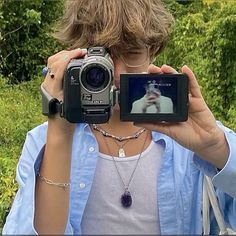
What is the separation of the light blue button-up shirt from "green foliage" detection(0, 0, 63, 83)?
570 cm

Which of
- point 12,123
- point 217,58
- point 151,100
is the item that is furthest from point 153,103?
point 217,58

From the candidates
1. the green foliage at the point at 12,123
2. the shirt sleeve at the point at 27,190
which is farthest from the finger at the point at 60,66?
the green foliage at the point at 12,123

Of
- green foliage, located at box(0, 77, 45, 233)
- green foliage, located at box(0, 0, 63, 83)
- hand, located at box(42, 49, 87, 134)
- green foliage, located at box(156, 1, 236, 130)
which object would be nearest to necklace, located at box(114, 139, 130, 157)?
hand, located at box(42, 49, 87, 134)

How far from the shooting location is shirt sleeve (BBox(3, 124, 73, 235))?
957 millimetres

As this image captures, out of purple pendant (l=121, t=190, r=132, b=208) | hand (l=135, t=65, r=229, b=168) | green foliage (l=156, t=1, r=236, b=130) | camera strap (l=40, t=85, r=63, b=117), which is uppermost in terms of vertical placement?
camera strap (l=40, t=85, r=63, b=117)

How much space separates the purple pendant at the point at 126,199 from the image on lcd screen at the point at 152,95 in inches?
6.1

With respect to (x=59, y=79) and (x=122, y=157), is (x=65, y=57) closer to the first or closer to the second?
(x=59, y=79)

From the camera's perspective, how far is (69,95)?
3.56 feet

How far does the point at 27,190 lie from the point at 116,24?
322mm

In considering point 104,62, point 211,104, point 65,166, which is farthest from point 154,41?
point 211,104

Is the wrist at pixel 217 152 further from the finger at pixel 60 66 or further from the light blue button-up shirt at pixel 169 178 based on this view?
the finger at pixel 60 66

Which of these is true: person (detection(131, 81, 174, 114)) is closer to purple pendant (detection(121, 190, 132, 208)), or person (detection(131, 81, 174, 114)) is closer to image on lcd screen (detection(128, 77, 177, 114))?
image on lcd screen (detection(128, 77, 177, 114))

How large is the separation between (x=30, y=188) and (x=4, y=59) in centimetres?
581

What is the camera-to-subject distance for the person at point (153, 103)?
1.02 meters
